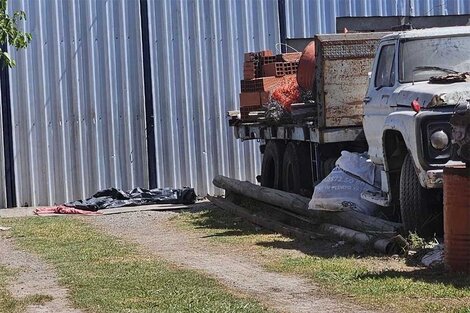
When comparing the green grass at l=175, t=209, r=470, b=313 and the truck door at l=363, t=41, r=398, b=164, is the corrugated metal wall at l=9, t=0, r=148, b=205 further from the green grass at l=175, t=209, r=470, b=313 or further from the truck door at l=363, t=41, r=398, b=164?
the truck door at l=363, t=41, r=398, b=164

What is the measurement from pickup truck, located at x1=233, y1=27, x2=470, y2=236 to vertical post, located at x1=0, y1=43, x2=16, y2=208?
5928 millimetres

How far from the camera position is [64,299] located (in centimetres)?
978

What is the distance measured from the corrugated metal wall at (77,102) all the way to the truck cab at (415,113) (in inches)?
338

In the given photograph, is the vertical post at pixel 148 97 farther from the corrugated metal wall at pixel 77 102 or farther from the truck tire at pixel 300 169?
the truck tire at pixel 300 169

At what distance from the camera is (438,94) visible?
37.9 feet

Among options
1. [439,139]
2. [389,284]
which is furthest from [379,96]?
[389,284]

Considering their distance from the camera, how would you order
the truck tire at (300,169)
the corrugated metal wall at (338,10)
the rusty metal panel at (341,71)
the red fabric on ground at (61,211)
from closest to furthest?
the rusty metal panel at (341,71) → the truck tire at (300,169) → the red fabric on ground at (61,211) → the corrugated metal wall at (338,10)

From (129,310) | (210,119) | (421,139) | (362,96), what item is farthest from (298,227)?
(210,119)

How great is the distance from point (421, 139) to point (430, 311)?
11.0 ft

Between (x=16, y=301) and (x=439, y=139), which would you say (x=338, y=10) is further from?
(x=16, y=301)

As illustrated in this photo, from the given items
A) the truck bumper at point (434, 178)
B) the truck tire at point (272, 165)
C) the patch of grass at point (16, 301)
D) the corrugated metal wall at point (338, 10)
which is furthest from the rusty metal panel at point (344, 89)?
the corrugated metal wall at point (338, 10)

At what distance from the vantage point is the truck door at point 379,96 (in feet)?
42.8

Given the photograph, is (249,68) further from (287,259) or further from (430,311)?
(430,311)

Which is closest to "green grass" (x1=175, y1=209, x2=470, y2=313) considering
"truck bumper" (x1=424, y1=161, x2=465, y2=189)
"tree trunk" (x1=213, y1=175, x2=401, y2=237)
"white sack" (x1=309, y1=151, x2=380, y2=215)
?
"tree trunk" (x1=213, y1=175, x2=401, y2=237)
